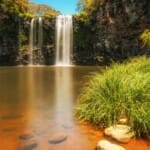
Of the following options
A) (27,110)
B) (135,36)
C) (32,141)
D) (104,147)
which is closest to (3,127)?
(32,141)

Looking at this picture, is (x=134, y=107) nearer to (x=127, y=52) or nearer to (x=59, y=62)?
(x=127, y=52)

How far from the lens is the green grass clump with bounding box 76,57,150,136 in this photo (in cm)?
709

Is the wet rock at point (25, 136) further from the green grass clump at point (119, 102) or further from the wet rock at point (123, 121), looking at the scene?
the wet rock at point (123, 121)

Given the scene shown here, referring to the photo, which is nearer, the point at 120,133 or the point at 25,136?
the point at 120,133

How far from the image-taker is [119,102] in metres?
7.62

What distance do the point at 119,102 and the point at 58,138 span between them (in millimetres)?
1616

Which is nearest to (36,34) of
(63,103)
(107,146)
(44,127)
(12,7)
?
(12,7)

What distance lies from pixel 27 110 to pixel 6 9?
3105 cm

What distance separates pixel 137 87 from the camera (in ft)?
25.5

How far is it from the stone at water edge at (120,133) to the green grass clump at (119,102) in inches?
6.7

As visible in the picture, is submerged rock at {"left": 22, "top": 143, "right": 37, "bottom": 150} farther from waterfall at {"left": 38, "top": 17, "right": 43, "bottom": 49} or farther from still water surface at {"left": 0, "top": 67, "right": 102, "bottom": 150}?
waterfall at {"left": 38, "top": 17, "right": 43, "bottom": 49}

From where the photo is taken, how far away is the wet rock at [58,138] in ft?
22.2

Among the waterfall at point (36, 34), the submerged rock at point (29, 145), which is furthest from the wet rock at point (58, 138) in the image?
the waterfall at point (36, 34)

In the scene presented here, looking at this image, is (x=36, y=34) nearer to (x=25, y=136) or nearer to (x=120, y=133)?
(x=25, y=136)
